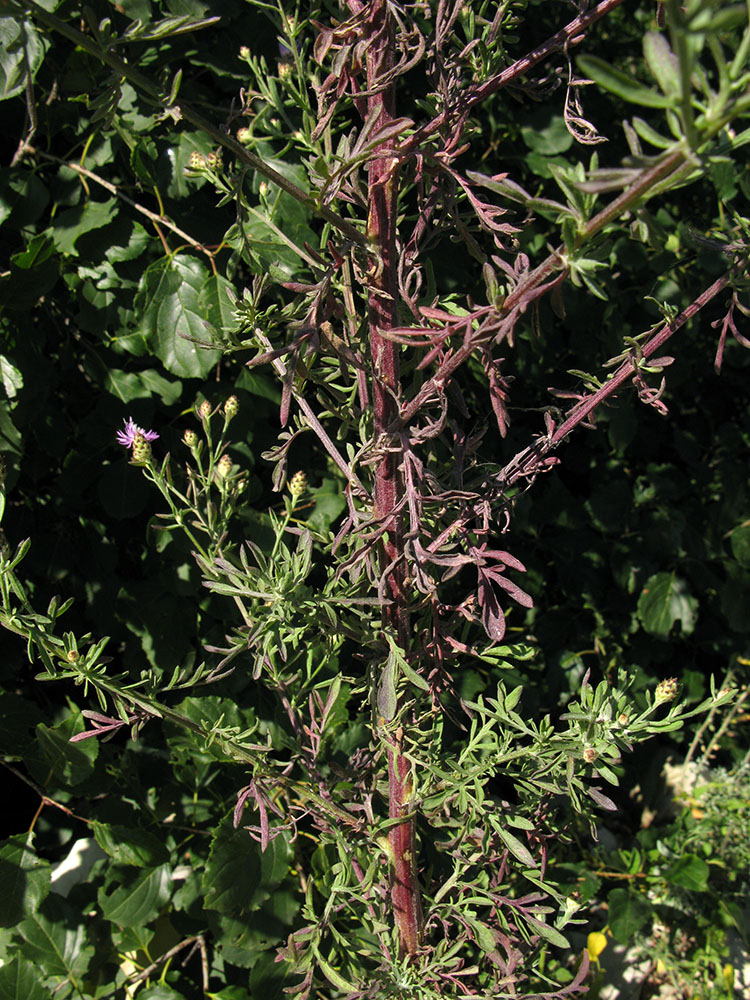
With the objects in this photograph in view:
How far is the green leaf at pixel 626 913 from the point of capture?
4.91 ft

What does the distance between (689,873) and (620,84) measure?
1.54 metres

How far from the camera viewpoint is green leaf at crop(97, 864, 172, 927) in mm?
1236

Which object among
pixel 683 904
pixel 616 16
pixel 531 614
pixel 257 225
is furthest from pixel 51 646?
pixel 616 16

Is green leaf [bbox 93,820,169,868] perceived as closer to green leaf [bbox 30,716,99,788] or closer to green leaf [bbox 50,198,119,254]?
green leaf [bbox 30,716,99,788]

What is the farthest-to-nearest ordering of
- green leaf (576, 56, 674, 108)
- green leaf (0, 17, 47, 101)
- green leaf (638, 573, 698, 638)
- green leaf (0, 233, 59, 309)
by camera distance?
green leaf (638, 573, 698, 638) → green leaf (0, 233, 59, 309) → green leaf (0, 17, 47, 101) → green leaf (576, 56, 674, 108)

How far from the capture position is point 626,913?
152cm

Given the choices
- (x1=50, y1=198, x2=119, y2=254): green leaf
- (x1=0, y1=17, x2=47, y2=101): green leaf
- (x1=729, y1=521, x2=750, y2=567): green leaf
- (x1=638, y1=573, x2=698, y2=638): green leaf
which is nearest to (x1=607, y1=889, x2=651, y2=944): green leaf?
(x1=638, y1=573, x2=698, y2=638): green leaf

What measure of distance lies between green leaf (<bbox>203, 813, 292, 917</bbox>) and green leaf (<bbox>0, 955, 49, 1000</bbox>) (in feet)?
1.01

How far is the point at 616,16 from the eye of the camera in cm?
170

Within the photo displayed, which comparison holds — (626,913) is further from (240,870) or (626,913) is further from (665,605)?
(240,870)

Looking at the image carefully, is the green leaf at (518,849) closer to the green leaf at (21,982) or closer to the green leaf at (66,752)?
the green leaf at (66,752)

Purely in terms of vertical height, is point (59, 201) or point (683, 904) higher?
point (59, 201)

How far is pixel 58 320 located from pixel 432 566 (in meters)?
0.84

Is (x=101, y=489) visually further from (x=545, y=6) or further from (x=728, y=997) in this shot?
(x=728, y=997)
